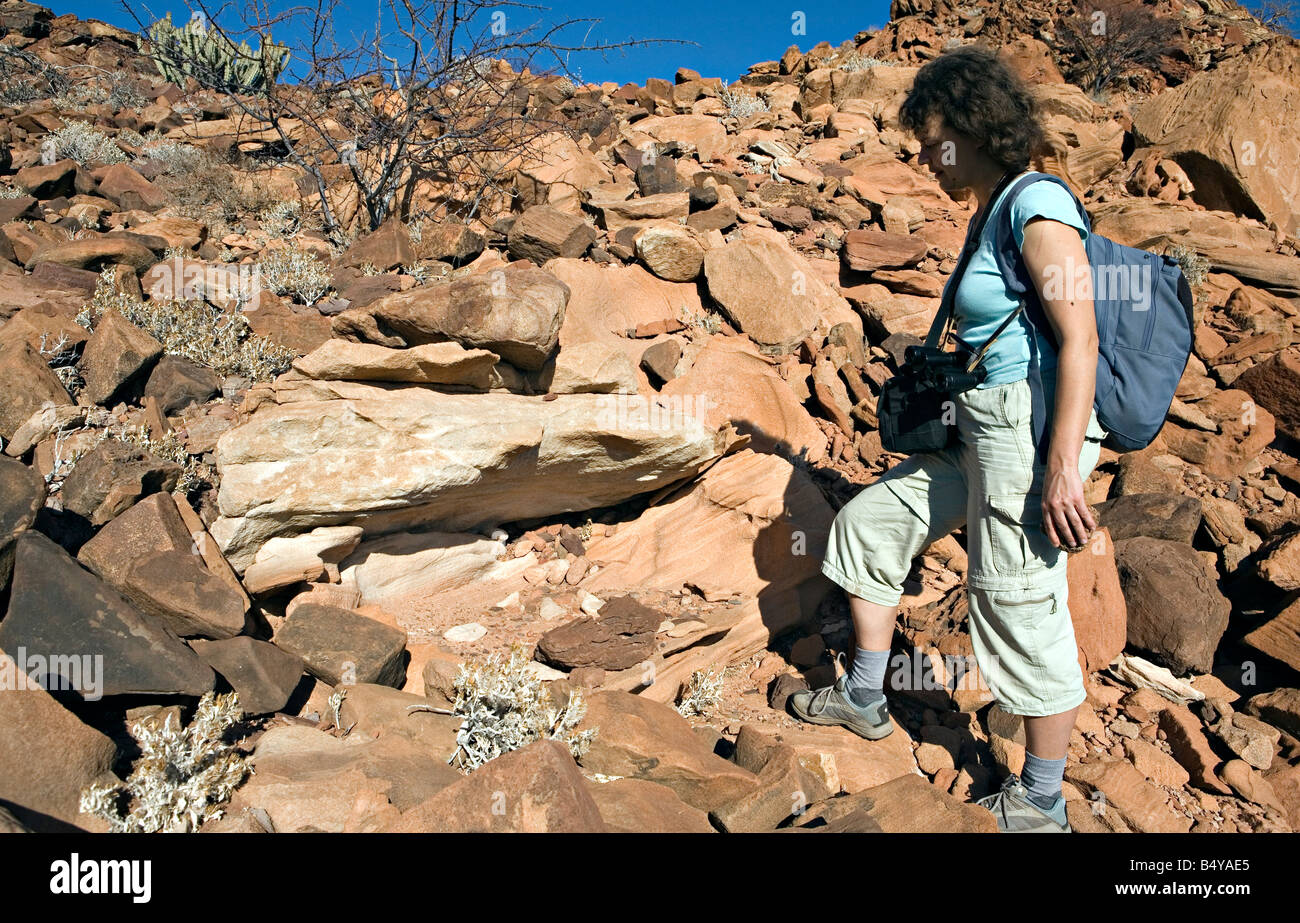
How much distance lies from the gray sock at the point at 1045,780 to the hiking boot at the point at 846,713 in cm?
65

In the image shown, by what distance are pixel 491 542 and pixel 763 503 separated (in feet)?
4.93

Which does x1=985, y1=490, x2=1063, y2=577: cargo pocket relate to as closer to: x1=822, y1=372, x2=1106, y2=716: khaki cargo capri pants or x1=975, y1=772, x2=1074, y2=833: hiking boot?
x1=822, y1=372, x2=1106, y2=716: khaki cargo capri pants

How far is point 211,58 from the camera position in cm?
1343

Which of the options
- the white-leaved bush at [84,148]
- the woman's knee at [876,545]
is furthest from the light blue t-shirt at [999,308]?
the white-leaved bush at [84,148]

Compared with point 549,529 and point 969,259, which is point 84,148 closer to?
point 549,529

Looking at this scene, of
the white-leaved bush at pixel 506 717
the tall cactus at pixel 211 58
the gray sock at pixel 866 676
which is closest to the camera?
the white-leaved bush at pixel 506 717

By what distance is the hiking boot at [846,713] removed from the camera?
3.10 metres

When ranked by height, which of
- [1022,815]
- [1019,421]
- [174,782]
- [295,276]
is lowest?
[1022,815]

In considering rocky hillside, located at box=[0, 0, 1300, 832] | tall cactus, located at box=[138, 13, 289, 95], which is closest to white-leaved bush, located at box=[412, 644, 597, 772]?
rocky hillside, located at box=[0, 0, 1300, 832]

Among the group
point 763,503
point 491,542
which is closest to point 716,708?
point 763,503

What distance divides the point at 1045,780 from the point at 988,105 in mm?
2105

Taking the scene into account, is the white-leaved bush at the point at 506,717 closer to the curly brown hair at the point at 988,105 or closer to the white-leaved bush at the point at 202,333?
the curly brown hair at the point at 988,105

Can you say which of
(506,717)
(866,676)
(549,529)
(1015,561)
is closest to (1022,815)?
(866,676)

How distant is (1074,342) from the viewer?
2205mm
